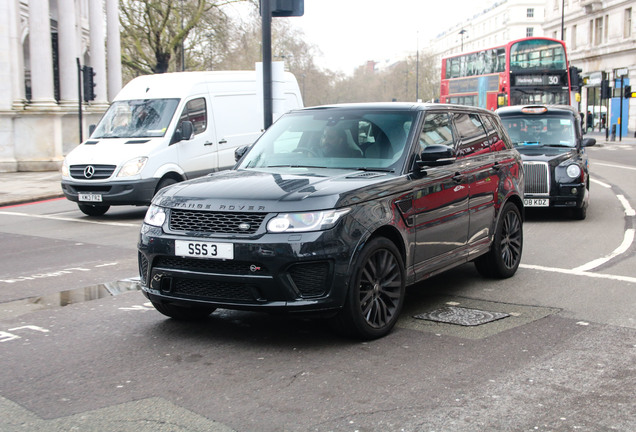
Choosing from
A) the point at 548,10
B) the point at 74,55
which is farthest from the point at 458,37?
the point at 74,55

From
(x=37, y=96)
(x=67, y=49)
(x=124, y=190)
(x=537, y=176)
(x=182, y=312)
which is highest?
(x=67, y=49)

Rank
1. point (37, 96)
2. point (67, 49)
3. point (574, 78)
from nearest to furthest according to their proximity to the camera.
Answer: point (37, 96)
point (574, 78)
point (67, 49)

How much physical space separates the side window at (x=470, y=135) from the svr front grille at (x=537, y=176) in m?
5.08

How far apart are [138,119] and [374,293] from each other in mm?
10168

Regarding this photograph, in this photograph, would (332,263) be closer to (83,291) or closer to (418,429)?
(418,429)

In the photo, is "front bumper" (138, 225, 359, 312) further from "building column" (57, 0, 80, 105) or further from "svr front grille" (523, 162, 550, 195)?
"building column" (57, 0, 80, 105)

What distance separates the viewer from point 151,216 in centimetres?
571

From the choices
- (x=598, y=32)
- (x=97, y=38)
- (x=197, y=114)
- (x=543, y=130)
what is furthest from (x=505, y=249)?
(x=598, y=32)

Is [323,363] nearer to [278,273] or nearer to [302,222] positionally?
[278,273]

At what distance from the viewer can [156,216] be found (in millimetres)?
5645

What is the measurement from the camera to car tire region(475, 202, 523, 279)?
7707 mm

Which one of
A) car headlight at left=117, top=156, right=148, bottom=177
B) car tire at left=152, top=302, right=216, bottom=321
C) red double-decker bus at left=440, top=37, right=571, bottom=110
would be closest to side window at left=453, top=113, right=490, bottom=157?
car tire at left=152, top=302, right=216, bottom=321

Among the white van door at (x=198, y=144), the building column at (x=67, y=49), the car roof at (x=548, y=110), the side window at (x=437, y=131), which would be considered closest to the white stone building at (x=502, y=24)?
the building column at (x=67, y=49)

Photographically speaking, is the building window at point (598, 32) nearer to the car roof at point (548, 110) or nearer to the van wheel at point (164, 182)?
the car roof at point (548, 110)
